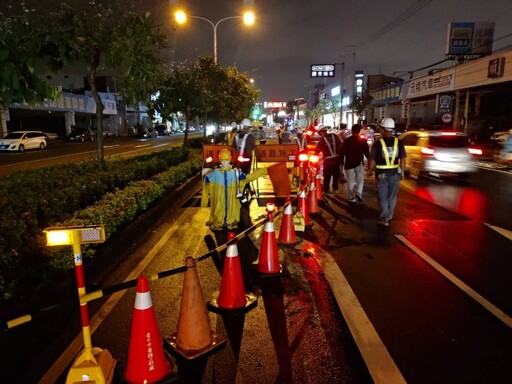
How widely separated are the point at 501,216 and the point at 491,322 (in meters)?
5.50

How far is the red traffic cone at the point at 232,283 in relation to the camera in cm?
429

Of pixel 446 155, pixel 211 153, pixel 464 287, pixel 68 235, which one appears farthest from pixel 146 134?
pixel 68 235

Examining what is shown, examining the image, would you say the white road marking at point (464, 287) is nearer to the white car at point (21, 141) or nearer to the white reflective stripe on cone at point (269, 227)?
the white reflective stripe on cone at point (269, 227)

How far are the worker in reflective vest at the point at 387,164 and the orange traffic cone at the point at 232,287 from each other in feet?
14.2

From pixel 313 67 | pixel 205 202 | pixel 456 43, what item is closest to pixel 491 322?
pixel 205 202

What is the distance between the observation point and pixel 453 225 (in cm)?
791

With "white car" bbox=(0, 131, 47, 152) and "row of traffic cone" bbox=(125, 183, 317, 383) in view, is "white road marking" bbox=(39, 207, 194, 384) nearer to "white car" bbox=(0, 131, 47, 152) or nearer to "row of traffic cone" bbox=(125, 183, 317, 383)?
"row of traffic cone" bbox=(125, 183, 317, 383)

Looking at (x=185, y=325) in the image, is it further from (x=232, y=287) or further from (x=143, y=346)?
(x=232, y=287)

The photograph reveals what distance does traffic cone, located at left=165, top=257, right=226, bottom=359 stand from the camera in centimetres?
352

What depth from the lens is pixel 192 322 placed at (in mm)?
3533

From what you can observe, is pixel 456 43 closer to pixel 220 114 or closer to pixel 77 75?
pixel 220 114

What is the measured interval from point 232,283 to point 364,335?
141cm

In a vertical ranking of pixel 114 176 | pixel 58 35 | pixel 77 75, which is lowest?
pixel 114 176

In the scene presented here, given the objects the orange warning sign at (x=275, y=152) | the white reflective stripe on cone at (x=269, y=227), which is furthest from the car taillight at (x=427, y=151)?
the white reflective stripe on cone at (x=269, y=227)
